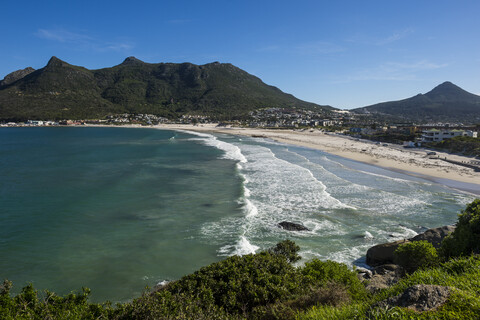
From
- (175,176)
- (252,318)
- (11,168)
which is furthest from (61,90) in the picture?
(252,318)

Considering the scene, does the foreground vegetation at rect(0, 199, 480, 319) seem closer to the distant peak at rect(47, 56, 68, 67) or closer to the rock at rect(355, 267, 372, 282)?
the rock at rect(355, 267, 372, 282)

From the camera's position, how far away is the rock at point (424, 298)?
13.6 ft

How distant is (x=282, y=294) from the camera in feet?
27.6

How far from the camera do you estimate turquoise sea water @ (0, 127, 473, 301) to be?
1383cm

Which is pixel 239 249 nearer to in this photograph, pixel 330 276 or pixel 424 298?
pixel 330 276

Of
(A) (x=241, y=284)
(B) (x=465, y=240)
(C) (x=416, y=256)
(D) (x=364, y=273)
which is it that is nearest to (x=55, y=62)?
(A) (x=241, y=284)

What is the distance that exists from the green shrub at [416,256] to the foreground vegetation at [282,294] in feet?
0.11

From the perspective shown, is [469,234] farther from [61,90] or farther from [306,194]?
[61,90]

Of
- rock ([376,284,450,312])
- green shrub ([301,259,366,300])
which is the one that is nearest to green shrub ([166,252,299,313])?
green shrub ([301,259,366,300])

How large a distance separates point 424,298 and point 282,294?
15.9 feet

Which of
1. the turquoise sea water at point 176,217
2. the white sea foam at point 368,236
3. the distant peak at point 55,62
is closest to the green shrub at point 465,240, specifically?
the turquoise sea water at point 176,217

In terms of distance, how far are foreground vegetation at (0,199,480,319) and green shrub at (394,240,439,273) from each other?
3 centimetres

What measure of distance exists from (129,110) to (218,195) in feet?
568

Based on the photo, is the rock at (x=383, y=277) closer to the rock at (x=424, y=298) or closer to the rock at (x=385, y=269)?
the rock at (x=385, y=269)
